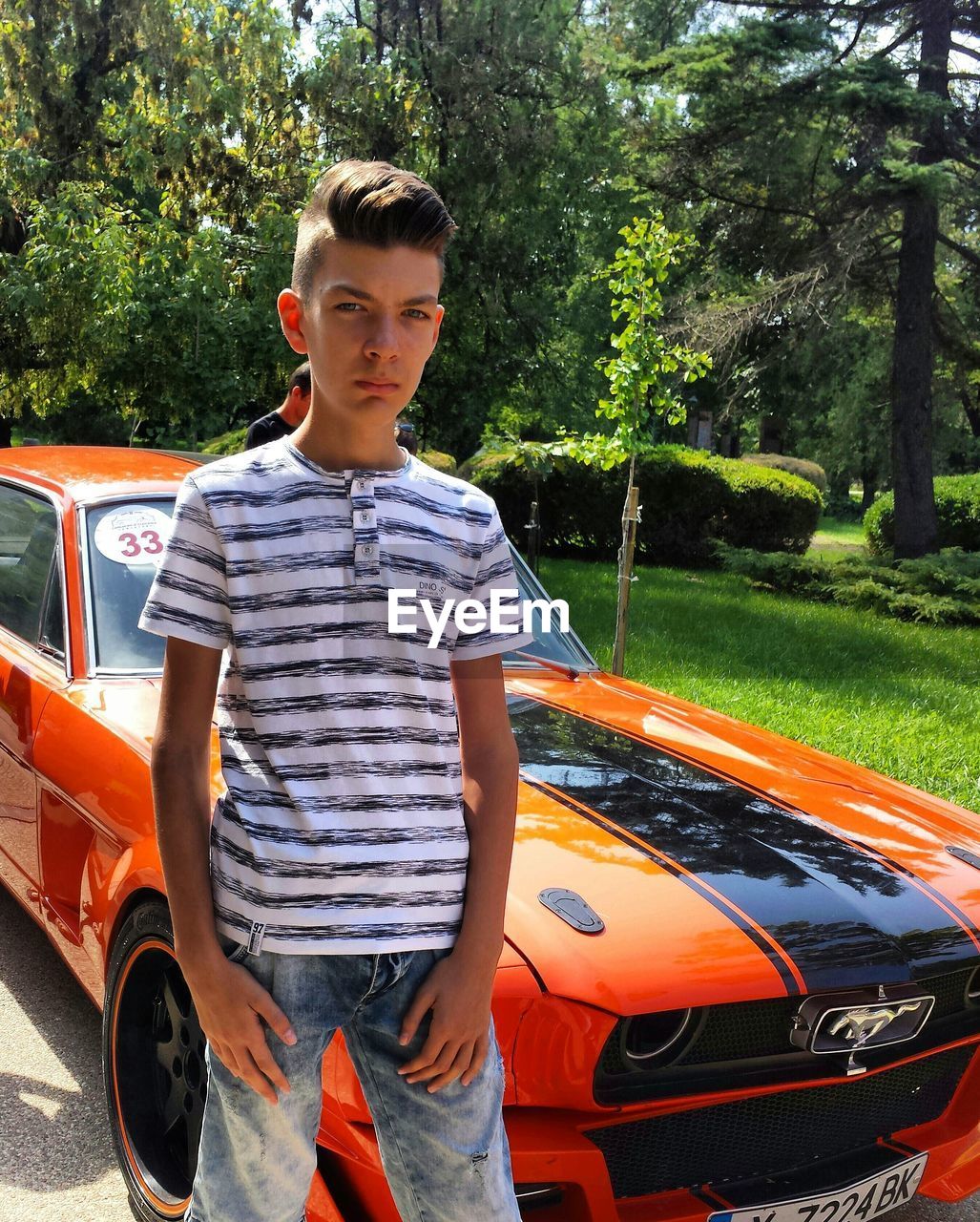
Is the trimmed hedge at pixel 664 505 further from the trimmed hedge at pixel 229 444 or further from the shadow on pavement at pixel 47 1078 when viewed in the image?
the shadow on pavement at pixel 47 1078

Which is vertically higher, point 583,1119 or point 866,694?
point 583,1119

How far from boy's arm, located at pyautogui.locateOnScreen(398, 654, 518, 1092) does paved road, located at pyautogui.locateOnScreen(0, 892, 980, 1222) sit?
5.07 feet

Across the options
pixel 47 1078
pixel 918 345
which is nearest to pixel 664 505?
pixel 918 345

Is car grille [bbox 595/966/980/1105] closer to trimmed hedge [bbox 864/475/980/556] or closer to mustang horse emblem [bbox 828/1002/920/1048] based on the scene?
mustang horse emblem [bbox 828/1002/920/1048]

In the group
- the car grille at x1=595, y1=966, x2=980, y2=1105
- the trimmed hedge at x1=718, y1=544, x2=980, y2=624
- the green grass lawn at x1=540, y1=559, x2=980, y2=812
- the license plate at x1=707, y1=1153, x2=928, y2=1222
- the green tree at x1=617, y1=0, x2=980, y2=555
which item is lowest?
the green grass lawn at x1=540, y1=559, x2=980, y2=812

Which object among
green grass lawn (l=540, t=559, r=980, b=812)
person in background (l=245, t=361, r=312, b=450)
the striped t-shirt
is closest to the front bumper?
the striped t-shirt

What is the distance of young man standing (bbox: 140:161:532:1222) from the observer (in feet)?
4.93

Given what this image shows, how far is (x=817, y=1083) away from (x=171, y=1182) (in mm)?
1296

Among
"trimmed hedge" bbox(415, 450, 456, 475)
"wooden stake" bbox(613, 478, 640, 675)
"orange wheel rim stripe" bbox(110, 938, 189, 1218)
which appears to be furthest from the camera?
"trimmed hedge" bbox(415, 450, 456, 475)

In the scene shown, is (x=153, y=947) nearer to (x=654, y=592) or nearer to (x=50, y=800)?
(x=50, y=800)

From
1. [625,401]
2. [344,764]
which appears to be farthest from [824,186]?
[344,764]

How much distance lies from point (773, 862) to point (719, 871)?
16 cm

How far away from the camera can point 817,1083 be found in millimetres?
2271

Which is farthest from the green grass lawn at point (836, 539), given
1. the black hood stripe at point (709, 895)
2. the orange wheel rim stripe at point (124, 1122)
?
the orange wheel rim stripe at point (124, 1122)
